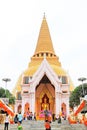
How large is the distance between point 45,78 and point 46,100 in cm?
289

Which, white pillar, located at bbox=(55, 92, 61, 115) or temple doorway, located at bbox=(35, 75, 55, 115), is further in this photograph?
temple doorway, located at bbox=(35, 75, 55, 115)

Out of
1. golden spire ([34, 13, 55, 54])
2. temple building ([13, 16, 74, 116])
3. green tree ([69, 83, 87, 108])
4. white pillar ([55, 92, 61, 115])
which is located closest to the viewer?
white pillar ([55, 92, 61, 115])

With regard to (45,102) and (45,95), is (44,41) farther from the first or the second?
(45,102)

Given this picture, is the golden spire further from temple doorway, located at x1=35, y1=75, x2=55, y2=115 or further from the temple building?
temple doorway, located at x1=35, y1=75, x2=55, y2=115

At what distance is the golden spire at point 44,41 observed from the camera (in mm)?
48409

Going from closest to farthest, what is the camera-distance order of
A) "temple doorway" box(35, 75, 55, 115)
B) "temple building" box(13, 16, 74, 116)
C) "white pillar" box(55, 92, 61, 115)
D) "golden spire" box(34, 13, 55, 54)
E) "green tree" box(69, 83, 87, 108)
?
"white pillar" box(55, 92, 61, 115)
"temple building" box(13, 16, 74, 116)
"temple doorway" box(35, 75, 55, 115)
"green tree" box(69, 83, 87, 108)
"golden spire" box(34, 13, 55, 54)

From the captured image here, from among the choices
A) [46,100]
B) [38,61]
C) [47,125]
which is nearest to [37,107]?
[46,100]

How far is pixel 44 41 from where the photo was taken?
49562mm

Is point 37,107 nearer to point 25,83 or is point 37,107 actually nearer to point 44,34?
point 25,83

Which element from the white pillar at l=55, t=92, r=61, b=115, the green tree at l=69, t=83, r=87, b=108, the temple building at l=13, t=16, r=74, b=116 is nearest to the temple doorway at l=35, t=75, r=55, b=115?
the temple building at l=13, t=16, r=74, b=116

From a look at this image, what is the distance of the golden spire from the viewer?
48409 mm

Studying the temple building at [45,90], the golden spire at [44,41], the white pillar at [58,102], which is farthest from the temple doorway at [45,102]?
the golden spire at [44,41]

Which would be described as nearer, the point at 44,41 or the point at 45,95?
the point at 45,95

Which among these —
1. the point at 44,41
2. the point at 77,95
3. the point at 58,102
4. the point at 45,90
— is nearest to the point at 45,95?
the point at 45,90
